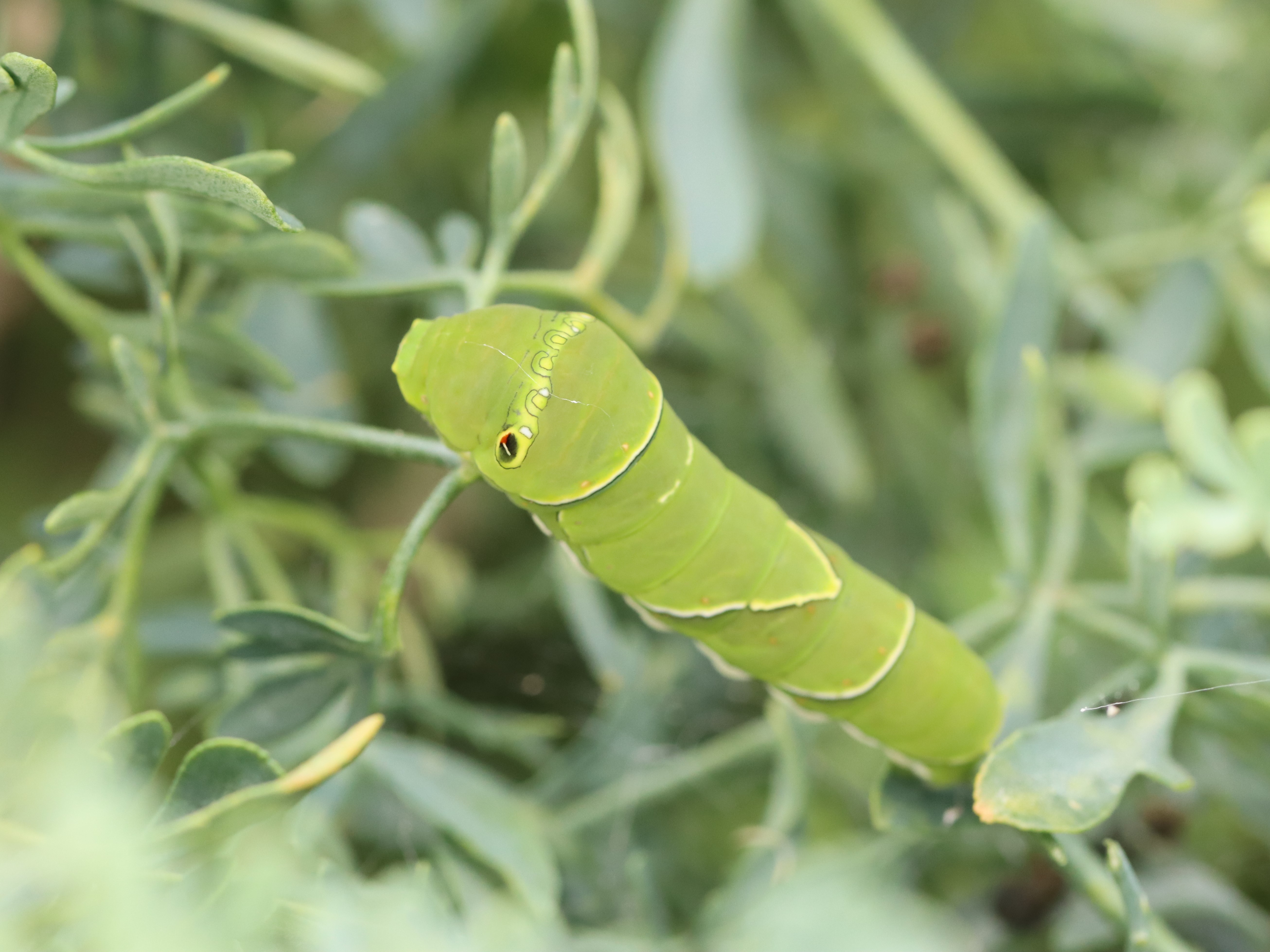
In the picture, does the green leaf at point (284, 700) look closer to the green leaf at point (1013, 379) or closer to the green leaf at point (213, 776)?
the green leaf at point (213, 776)

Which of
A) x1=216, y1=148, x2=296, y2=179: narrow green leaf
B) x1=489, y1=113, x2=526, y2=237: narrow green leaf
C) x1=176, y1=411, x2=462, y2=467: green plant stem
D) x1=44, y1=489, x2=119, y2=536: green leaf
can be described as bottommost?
x1=44, y1=489, x2=119, y2=536: green leaf

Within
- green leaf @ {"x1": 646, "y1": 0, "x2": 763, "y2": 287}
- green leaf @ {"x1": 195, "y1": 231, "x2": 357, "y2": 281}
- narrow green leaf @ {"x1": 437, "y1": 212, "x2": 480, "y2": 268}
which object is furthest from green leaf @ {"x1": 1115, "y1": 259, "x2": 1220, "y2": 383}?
green leaf @ {"x1": 195, "y1": 231, "x2": 357, "y2": 281}

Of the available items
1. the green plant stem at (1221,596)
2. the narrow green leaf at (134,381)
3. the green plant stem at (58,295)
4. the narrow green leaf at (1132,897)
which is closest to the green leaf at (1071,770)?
the narrow green leaf at (1132,897)

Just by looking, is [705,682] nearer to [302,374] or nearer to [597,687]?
[597,687]

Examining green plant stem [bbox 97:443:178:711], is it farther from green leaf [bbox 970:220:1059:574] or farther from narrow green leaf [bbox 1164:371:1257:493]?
narrow green leaf [bbox 1164:371:1257:493]

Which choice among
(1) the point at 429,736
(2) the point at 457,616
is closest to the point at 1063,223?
(2) the point at 457,616

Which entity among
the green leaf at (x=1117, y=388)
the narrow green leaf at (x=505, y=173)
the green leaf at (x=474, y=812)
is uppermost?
the narrow green leaf at (x=505, y=173)
